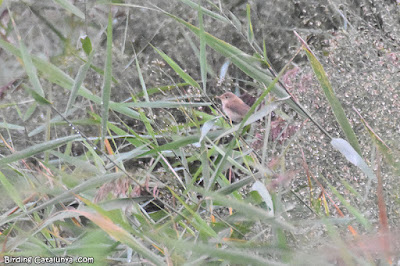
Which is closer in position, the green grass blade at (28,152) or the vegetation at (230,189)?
the vegetation at (230,189)

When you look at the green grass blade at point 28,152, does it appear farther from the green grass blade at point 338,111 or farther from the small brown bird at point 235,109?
the small brown bird at point 235,109

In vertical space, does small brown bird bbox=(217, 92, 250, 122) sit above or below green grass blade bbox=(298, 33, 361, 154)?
below

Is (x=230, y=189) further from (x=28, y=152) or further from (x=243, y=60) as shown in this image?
(x=28, y=152)

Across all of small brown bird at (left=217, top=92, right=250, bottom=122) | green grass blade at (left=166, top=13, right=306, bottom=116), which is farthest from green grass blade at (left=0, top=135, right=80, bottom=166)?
small brown bird at (left=217, top=92, right=250, bottom=122)

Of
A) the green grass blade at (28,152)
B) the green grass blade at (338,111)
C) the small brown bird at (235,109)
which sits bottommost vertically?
the small brown bird at (235,109)

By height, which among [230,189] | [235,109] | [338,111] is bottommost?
[235,109]

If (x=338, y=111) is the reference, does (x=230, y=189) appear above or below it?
below

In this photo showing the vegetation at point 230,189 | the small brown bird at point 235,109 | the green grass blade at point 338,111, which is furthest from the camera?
the small brown bird at point 235,109

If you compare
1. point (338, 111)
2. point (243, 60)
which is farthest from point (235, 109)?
point (338, 111)

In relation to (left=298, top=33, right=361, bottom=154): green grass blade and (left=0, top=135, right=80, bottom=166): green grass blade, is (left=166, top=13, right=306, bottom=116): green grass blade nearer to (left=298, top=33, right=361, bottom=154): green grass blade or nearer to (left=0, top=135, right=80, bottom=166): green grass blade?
(left=298, top=33, right=361, bottom=154): green grass blade

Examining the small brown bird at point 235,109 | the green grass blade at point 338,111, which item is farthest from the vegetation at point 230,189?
the small brown bird at point 235,109

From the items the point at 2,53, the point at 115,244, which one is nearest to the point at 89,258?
the point at 115,244

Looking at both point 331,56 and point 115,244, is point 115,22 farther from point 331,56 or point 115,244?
point 115,244

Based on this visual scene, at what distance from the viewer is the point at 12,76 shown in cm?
187
